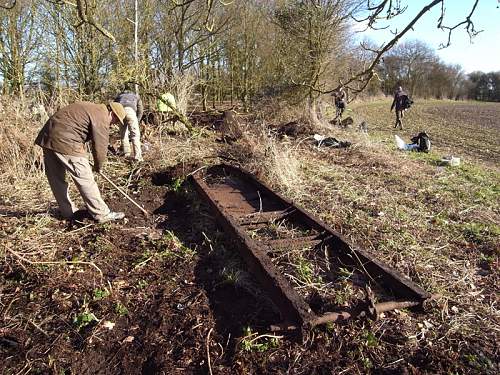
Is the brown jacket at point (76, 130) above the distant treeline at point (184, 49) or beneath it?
beneath

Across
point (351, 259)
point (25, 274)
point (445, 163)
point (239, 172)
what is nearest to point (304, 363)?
point (351, 259)

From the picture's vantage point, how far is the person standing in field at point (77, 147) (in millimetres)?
4805

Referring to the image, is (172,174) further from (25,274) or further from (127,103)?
(25,274)

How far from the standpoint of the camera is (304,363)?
2.55 m

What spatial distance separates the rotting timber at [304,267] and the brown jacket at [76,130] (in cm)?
171

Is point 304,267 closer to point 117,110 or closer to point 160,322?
point 160,322

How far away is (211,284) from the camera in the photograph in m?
3.66

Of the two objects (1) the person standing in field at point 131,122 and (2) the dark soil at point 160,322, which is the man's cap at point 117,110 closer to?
(2) the dark soil at point 160,322

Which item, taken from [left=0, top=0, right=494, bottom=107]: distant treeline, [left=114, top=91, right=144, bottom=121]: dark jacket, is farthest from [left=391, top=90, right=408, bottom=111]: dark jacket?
[left=114, top=91, right=144, bottom=121]: dark jacket

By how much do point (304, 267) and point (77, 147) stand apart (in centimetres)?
326

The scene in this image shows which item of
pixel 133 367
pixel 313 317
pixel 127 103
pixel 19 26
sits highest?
pixel 19 26

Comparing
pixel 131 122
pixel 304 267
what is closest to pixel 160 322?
pixel 304 267

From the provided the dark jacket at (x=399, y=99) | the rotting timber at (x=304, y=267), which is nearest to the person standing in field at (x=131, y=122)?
the rotting timber at (x=304, y=267)

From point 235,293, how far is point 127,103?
233 inches
